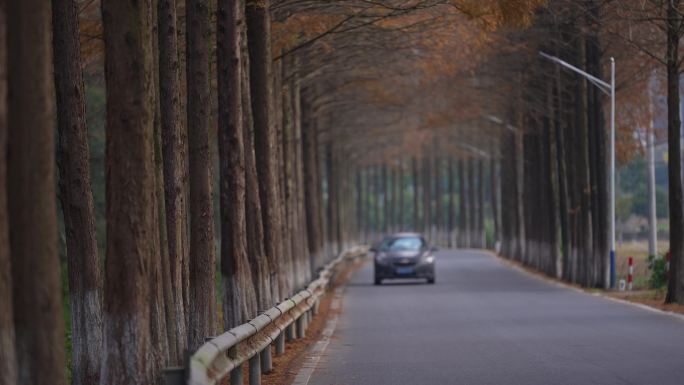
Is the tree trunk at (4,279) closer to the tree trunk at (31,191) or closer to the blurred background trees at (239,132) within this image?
the blurred background trees at (239,132)

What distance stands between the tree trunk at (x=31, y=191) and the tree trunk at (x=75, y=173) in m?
7.50

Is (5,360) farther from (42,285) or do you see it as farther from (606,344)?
(606,344)

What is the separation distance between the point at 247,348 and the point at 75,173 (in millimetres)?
3893

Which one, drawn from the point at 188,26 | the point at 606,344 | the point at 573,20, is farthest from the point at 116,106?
the point at 573,20

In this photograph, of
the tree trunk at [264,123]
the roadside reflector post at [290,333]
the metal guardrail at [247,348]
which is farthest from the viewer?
the tree trunk at [264,123]

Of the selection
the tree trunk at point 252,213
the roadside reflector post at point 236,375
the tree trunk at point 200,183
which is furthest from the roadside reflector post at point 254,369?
the tree trunk at point 252,213

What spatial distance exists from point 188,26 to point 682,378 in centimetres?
865

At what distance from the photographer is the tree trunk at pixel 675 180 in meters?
31.7

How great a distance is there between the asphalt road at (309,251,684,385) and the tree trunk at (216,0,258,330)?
1828 mm

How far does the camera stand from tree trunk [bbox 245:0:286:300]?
29.2 m

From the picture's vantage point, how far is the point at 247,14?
2950 cm

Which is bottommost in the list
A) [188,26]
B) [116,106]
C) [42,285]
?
[42,285]

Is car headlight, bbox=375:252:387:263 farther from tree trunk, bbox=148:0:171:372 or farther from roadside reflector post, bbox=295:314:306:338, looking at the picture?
tree trunk, bbox=148:0:171:372

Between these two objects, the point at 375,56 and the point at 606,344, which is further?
the point at 375,56
